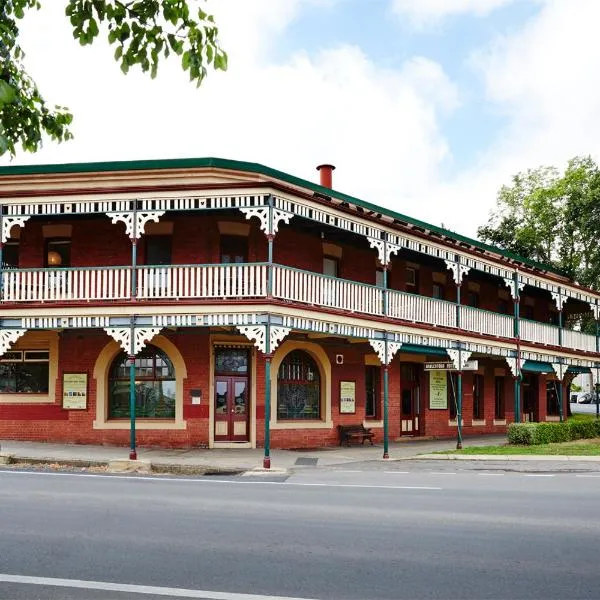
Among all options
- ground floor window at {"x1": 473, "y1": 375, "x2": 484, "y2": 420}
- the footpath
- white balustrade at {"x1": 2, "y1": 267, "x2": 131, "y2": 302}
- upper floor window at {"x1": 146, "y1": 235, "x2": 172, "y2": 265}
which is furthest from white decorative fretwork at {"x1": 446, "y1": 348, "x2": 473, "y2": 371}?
white balustrade at {"x1": 2, "y1": 267, "x2": 131, "y2": 302}

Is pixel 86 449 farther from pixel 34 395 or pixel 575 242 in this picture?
pixel 575 242

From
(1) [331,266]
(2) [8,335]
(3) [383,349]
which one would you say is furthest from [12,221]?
(3) [383,349]

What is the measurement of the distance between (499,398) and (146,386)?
54.8 ft

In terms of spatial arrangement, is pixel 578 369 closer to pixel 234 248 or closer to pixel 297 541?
pixel 234 248

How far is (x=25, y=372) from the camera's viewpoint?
71.1 feet

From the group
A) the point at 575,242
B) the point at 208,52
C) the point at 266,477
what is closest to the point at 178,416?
the point at 266,477

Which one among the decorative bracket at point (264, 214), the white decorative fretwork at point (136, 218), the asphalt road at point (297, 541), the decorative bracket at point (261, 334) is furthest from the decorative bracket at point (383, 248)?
the asphalt road at point (297, 541)

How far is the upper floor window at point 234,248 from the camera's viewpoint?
2127cm

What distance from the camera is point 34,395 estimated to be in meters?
21.4

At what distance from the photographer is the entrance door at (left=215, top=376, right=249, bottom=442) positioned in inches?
832

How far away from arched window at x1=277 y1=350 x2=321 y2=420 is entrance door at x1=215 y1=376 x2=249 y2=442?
1123 mm

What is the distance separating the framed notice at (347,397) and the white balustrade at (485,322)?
4073 millimetres

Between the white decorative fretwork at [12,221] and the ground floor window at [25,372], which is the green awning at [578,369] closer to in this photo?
the ground floor window at [25,372]

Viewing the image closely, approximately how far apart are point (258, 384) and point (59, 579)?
15.0 m
